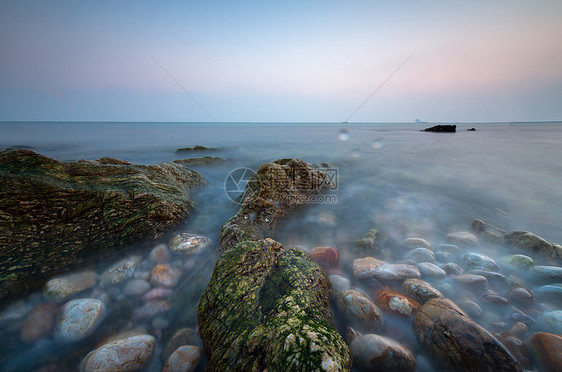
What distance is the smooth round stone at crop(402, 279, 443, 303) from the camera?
2.94 metres

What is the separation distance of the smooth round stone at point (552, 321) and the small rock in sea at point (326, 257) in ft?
8.55

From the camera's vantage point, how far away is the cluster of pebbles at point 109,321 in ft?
7.44

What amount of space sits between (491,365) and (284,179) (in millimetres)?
4548

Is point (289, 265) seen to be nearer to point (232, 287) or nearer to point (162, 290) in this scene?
point (232, 287)

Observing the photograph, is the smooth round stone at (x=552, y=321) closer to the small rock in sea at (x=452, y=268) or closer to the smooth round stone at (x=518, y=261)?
the small rock in sea at (x=452, y=268)

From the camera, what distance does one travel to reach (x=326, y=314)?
7.99ft

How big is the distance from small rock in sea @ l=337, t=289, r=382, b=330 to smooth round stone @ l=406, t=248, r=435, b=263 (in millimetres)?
1833

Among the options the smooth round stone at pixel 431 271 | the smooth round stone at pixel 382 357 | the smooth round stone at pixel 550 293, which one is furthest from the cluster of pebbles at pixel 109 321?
the smooth round stone at pixel 550 293

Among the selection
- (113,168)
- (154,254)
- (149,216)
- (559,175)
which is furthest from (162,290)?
(559,175)

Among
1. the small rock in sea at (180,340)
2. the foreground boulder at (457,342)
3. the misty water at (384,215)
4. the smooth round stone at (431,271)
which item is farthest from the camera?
the smooth round stone at (431,271)

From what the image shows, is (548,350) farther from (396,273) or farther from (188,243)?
(188,243)

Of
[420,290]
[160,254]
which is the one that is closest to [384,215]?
[420,290]

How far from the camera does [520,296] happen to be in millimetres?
3059

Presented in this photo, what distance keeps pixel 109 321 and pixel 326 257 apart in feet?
11.2
